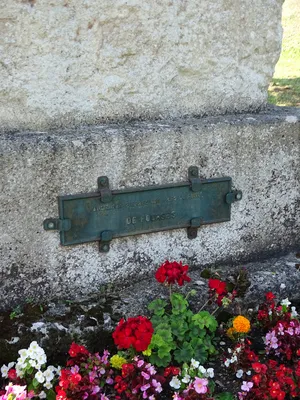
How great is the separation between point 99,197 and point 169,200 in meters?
0.40

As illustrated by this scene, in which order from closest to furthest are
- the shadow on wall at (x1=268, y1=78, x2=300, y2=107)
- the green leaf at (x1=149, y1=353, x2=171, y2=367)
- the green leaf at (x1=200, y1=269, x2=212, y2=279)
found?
the green leaf at (x1=149, y1=353, x2=171, y2=367) < the green leaf at (x1=200, y1=269, x2=212, y2=279) < the shadow on wall at (x1=268, y1=78, x2=300, y2=107)

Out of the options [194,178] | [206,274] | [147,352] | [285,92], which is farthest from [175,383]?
[285,92]

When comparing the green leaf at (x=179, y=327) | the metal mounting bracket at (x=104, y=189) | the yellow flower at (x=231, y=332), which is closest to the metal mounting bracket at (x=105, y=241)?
the metal mounting bracket at (x=104, y=189)

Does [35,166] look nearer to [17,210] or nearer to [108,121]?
[17,210]

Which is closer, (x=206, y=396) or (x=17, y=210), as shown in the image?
(x=206, y=396)

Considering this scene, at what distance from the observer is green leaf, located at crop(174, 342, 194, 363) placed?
111 inches

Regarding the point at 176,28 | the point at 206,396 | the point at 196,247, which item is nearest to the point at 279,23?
the point at 176,28

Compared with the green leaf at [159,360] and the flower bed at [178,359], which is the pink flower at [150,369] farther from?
the green leaf at [159,360]

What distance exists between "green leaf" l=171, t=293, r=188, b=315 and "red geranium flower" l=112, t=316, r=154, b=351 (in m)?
0.32

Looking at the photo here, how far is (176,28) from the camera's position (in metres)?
3.13

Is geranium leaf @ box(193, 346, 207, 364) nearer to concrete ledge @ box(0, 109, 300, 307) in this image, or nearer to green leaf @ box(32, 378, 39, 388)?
concrete ledge @ box(0, 109, 300, 307)

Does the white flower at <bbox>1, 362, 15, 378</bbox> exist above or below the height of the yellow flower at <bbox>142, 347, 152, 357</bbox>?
below

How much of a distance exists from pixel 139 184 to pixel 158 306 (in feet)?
2.01

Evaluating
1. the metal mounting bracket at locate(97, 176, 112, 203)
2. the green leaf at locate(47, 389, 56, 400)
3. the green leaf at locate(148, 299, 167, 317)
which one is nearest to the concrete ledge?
the metal mounting bracket at locate(97, 176, 112, 203)
